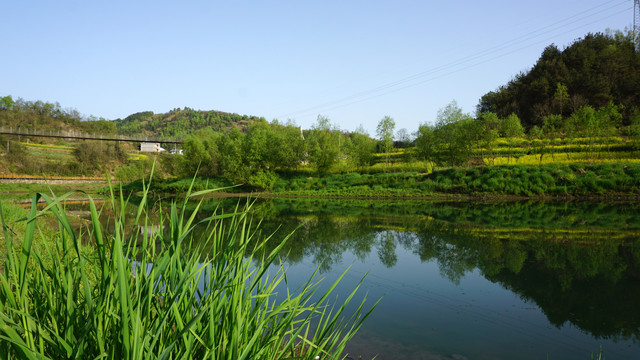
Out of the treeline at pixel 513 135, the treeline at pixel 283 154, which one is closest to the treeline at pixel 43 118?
the treeline at pixel 283 154

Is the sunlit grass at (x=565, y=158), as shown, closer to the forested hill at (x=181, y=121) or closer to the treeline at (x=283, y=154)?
the treeline at (x=283, y=154)

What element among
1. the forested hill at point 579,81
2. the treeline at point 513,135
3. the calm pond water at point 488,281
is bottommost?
the calm pond water at point 488,281

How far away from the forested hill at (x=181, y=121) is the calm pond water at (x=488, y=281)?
369ft

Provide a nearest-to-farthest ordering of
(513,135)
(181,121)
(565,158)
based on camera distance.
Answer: (565,158)
(513,135)
(181,121)

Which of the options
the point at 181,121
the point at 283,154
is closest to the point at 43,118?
the point at 283,154

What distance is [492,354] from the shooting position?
14.0 feet

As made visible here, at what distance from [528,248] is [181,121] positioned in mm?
135990

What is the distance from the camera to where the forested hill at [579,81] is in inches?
1608

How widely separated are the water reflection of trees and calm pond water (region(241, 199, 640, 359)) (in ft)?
0.09

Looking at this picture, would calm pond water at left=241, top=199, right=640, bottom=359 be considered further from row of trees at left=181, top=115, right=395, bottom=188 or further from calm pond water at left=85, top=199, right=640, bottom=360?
row of trees at left=181, top=115, right=395, bottom=188

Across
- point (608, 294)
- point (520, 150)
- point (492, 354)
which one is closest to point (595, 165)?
point (520, 150)

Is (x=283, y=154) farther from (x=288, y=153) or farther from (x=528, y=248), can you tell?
(x=528, y=248)

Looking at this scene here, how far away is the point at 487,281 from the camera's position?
278 inches

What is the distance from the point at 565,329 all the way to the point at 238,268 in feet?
16.3
